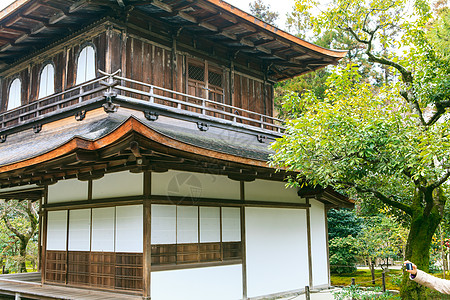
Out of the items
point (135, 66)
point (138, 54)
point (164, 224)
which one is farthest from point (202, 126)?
point (164, 224)

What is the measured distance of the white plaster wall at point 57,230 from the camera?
1048 cm

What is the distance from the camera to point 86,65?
10.8 metres

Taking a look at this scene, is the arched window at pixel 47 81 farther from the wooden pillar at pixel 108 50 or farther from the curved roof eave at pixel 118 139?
the curved roof eave at pixel 118 139

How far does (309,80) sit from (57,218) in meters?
16.2

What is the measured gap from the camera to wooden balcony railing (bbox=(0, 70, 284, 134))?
9.27 meters

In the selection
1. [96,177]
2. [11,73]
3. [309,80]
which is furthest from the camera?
[309,80]

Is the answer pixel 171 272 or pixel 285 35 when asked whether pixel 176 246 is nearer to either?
pixel 171 272

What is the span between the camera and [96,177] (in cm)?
941

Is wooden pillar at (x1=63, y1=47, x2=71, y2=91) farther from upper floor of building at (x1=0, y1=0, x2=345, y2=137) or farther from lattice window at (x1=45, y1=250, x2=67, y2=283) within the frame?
lattice window at (x1=45, y1=250, x2=67, y2=283)

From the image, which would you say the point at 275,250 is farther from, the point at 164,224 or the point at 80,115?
the point at 80,115

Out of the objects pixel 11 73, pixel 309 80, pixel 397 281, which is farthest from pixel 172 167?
pixel 309 80

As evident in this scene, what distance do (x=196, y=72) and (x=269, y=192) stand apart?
159 inches

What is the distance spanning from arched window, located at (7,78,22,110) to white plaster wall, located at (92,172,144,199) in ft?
17.9

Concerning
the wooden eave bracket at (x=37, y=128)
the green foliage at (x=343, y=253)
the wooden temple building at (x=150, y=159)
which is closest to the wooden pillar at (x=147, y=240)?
the wooden temple building at (x=150, y=159)
